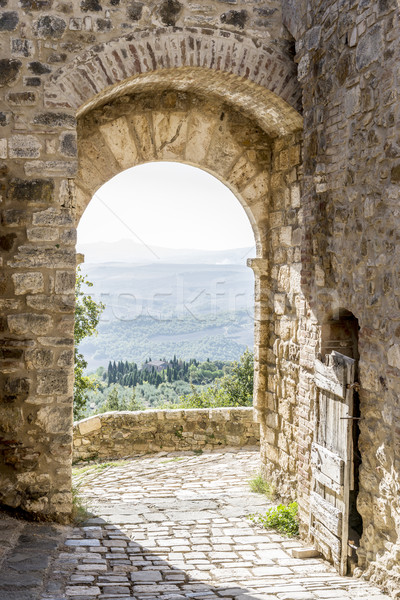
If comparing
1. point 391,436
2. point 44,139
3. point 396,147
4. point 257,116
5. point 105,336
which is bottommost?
point 105,336

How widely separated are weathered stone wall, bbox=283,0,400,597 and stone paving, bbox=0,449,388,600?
2.24 ft

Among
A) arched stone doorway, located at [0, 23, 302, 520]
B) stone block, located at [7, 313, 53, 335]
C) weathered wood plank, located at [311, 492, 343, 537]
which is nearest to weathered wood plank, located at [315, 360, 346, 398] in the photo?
weathered wood plank, located at [311, 492, 343, 537]

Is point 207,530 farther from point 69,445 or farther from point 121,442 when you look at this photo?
point 121,442

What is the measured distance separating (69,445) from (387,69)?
368 centimetres

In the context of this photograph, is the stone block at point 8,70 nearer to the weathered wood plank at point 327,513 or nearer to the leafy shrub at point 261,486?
the weathered wood plank at point 327,513

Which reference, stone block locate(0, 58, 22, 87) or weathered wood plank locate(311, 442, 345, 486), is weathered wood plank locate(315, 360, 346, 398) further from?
stone block locate(0, 58, 22, 87)

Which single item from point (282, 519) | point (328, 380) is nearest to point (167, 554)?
point (282, 519)

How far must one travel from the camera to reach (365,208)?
434 centimetres

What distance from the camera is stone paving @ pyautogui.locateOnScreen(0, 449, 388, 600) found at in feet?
13.3

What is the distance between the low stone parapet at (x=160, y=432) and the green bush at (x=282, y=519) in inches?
110

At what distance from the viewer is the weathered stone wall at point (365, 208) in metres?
3.97

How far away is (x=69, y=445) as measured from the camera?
5.18 m

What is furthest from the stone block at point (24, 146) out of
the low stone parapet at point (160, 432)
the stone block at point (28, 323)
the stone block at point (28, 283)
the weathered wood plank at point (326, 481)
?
the low stone parapet at point (160, 432)

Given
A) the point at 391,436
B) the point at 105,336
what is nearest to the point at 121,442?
the point at 391,436
